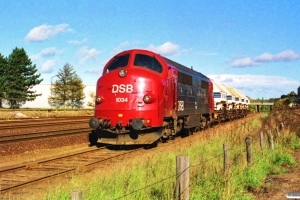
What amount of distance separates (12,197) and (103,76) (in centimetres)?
785

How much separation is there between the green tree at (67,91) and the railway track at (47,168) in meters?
61.0

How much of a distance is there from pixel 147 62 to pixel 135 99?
1.82 metres

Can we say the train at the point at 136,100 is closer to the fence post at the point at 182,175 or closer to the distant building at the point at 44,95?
the fence post at the point at 182,175

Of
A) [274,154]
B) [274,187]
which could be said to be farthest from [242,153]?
[274,187]

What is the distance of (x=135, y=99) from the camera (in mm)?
13242

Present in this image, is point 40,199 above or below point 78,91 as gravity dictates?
below

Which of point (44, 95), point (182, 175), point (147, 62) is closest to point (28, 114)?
point (147, 62)

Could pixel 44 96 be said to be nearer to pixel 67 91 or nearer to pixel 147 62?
pixel 67 91

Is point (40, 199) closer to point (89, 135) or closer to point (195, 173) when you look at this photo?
point (195, 173)

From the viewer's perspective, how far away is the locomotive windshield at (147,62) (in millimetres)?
14133

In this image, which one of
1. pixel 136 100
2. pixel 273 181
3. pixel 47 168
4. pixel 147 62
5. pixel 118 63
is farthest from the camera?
pixel 118 63

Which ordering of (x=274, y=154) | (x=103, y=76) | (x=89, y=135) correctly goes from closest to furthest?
(x=274, y=154) < (x=103, y=76) < (x=89, y=135)

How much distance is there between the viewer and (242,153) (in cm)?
1124

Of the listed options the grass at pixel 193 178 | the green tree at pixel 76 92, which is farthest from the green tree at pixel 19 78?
the grass at pixel 193 178
